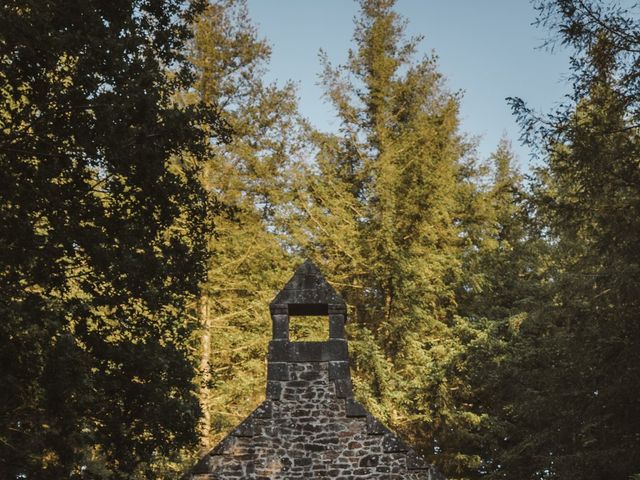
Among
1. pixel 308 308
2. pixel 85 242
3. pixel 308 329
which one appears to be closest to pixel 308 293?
pixel 308 308

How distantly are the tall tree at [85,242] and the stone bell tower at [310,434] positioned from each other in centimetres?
117

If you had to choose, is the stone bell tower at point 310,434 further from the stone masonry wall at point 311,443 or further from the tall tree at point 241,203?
the tall tree at point 241,203

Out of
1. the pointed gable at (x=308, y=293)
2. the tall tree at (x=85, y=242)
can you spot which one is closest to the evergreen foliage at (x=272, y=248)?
the tall tree at (x=85, y=242)

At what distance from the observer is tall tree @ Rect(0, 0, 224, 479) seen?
7855 mm

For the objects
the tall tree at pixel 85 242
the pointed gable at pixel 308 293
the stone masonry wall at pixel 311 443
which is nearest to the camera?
the tall tree at pixel 85 242

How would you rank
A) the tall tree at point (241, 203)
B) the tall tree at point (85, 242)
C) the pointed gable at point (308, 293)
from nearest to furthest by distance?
the tall tree at point (85, 242) → the pointed gable at point (308, 293) → the tall tree at point (241, 203)

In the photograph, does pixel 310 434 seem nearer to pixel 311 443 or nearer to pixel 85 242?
pixel 311 443

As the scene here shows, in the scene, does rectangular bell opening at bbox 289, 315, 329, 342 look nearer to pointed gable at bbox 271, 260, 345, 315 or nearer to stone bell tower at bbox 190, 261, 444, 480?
pointed gable at bbox 271, 260, 345, 315

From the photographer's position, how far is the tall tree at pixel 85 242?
309 inches

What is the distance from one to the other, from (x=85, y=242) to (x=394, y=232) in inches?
467

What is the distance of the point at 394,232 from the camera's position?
19.7 m

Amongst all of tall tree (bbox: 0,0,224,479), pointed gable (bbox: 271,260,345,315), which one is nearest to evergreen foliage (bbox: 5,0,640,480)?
tall tree (bbox: 0,0,224,479)

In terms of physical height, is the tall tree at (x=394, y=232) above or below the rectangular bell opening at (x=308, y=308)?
above

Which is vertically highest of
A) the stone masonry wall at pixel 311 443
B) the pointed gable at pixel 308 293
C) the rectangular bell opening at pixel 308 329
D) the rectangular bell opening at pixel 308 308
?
the rectangular bell opening at pixel 308 329
